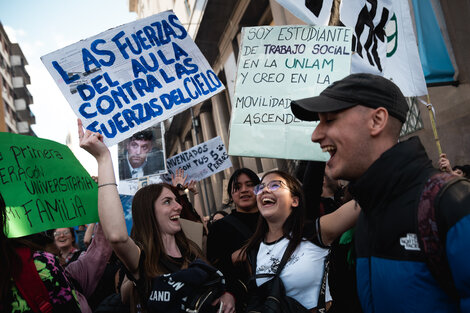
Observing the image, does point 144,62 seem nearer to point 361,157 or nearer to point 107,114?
point 107,114

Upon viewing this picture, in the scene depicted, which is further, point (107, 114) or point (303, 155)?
point (107, 114)

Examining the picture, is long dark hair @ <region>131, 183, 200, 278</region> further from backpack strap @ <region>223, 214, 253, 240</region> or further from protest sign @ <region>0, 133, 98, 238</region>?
backpack strap @ <region>223, 214, 253, 240</region>

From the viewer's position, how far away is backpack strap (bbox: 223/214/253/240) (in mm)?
3357

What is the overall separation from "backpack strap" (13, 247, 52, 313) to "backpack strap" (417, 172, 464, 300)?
1546 millimetres

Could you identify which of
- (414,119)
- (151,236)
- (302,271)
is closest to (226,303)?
(302,271)

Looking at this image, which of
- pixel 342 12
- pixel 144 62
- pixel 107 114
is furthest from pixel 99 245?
pixel 342 12

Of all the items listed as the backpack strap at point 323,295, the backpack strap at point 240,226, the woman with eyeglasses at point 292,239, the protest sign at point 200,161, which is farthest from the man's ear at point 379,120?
the protest sign at point 200,161

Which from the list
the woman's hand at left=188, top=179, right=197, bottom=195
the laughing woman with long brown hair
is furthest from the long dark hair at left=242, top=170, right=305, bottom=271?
the woman's hand at left=188, top=179, right=197, bottom=195

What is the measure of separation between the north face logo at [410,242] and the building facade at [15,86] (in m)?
51.9

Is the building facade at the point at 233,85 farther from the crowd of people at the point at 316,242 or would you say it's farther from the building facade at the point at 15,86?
the building facade at the point at 15,86

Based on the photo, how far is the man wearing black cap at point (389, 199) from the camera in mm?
1095

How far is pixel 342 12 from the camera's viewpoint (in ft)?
11.5

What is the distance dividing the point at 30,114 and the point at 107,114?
5897 centimetres

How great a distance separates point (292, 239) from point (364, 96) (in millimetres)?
1395
